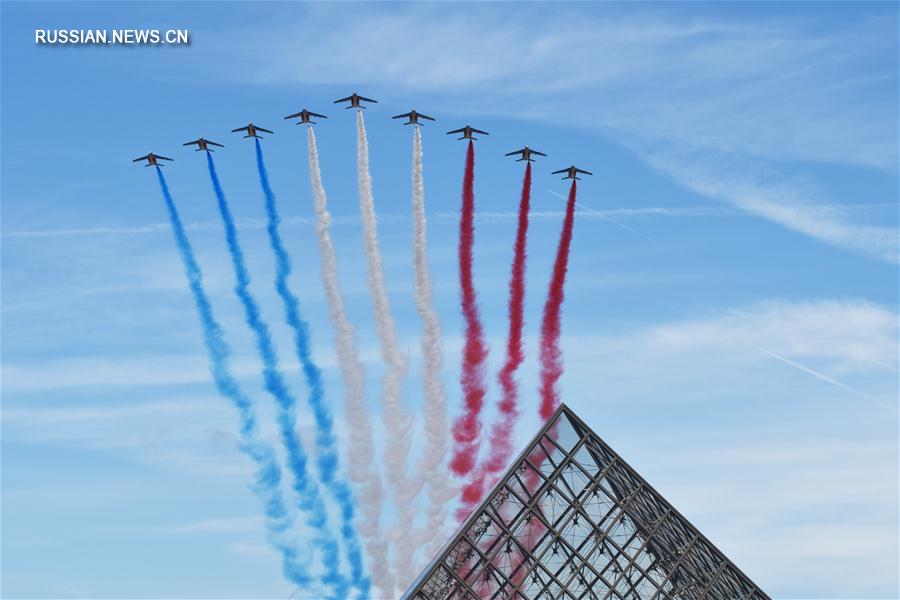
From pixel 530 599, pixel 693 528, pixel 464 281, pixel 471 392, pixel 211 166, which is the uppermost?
pixel 211 166

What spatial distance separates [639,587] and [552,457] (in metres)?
10.6

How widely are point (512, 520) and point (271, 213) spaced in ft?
113

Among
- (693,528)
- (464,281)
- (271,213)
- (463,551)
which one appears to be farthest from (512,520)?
(271,213)

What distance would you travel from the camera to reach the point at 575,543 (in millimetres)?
96562

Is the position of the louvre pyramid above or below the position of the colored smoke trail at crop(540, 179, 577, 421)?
below

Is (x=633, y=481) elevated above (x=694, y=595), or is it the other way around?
(x=633, y=481)

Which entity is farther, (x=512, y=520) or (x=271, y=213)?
(x=271, y=213)

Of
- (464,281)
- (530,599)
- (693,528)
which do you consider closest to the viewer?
(530,599)

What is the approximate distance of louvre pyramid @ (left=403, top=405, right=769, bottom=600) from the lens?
94.1m

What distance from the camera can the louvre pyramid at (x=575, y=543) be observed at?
94.1m

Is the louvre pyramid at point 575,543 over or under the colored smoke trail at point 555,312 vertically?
under

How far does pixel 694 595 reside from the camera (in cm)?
9831

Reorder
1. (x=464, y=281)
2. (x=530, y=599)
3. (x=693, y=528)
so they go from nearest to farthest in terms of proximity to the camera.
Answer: (x=530, y=599) < (x=693, y=528) < (x=464, y=281)

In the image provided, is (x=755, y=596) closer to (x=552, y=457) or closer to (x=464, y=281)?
(x=552, y=457)
